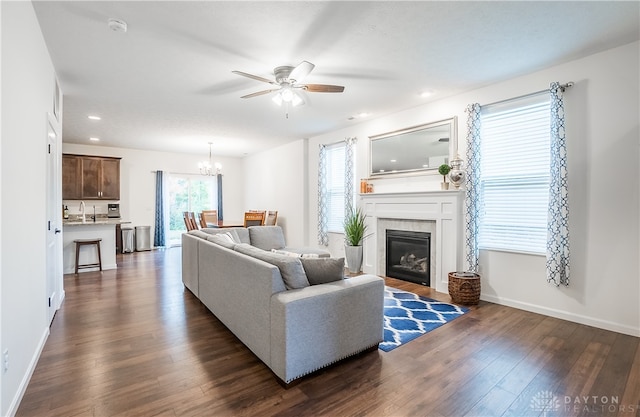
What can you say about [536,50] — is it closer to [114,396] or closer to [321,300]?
[321,300]

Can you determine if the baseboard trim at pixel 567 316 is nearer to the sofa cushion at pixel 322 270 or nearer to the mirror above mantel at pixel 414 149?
the mirror above mantel at pixel 414 149

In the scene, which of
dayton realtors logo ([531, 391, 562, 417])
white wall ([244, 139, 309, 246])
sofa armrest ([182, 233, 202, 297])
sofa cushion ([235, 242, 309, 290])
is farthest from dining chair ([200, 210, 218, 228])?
dayton realtors logo ([531, 391, 562, 417])

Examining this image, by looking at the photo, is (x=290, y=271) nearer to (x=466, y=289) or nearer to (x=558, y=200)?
(x=466, y=289)

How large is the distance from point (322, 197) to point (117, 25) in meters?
4.66

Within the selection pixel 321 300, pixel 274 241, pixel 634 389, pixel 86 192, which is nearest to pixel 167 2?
pixel 321 300

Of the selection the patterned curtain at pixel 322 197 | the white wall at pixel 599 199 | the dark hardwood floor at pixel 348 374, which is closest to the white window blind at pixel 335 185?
the patterned curtain at pixel 322 197

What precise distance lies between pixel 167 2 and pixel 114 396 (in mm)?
2850

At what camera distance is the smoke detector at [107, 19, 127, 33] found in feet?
8.30

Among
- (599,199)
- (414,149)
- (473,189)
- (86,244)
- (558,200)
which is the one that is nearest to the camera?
(599,199)

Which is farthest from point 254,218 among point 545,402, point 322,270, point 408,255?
point 545,402

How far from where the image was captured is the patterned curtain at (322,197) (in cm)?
661

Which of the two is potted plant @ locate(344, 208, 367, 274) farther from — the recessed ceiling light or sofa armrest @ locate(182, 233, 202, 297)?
sofa armrest @ locate(182, 233, 202, 297)

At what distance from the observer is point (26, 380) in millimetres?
2105

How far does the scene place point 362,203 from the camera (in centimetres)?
566
